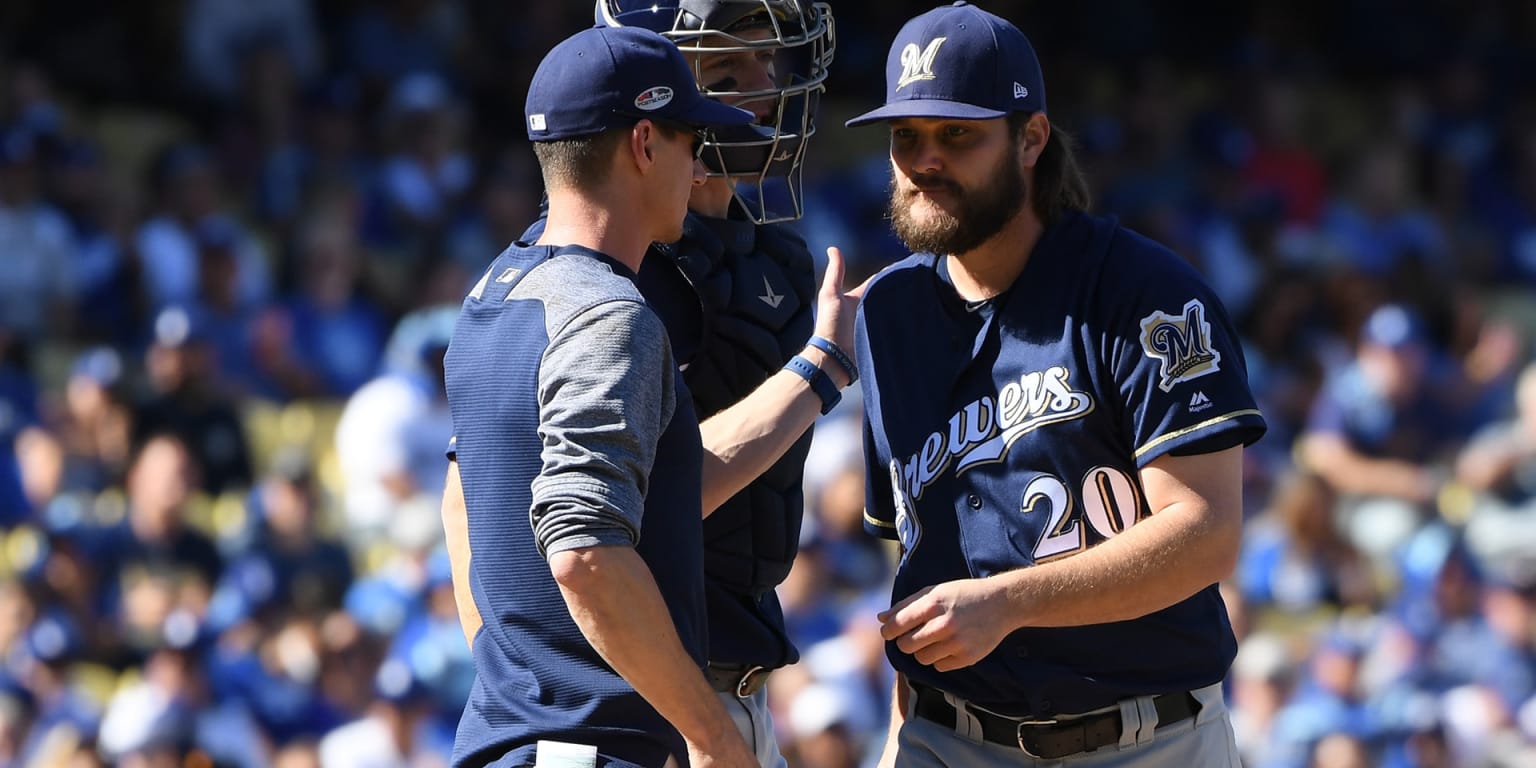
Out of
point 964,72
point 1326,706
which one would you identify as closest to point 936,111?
point 964,72

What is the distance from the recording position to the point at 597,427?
8.63ft

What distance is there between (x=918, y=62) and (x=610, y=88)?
72 centimetres

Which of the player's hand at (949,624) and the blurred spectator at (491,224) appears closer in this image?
the player's hand at (949,624)

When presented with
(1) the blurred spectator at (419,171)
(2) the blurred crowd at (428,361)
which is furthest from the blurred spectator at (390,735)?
(1) the blurred spectator at (419,171)

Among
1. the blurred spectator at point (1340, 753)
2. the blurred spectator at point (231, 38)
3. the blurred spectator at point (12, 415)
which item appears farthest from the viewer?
the blurred spectator at point (231, 38)

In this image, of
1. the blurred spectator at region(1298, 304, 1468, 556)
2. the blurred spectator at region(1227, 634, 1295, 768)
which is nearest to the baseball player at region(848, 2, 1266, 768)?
the blurred spectator at region(1227, 634, 1295, 768)

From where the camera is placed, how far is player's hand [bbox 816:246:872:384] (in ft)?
11.5

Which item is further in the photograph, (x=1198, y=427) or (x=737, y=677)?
(x=737, y=677)

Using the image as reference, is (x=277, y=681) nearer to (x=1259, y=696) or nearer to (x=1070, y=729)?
(x=1259, y=696)

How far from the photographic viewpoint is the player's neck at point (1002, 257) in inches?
135

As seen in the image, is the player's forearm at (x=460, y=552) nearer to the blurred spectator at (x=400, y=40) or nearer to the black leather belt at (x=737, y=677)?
the black leather belt at (x=737, y=677)

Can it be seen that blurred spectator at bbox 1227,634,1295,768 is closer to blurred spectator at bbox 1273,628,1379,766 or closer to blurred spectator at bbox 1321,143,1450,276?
blurred spectator at bbox 1273,628,1379,766

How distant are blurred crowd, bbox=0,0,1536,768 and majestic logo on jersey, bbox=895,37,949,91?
11.8ft

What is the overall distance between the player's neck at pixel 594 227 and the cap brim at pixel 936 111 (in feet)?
1.87
